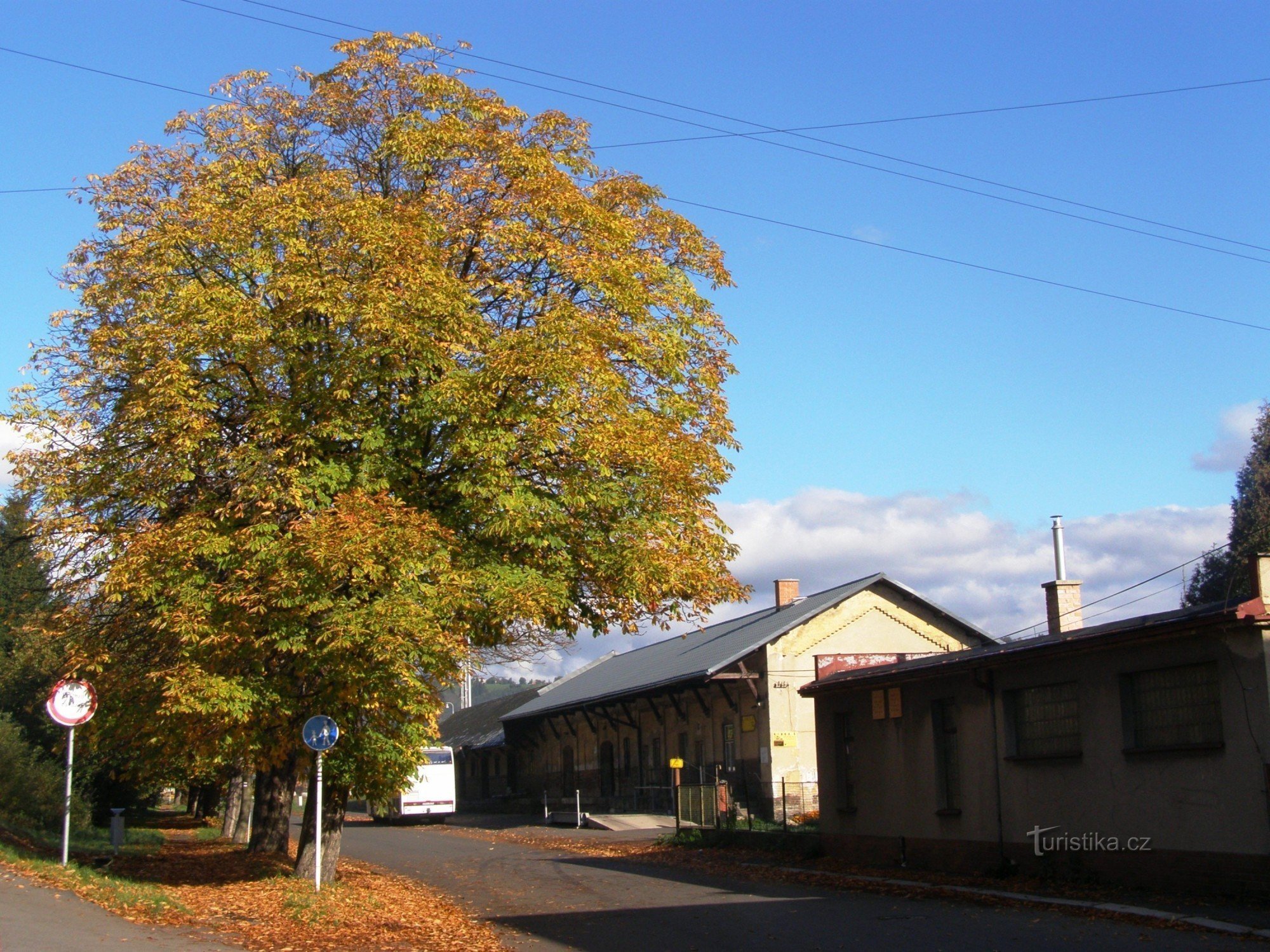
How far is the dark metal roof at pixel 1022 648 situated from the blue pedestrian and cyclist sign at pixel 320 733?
982 centimetres

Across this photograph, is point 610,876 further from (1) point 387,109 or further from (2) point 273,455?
(1) point 387,109

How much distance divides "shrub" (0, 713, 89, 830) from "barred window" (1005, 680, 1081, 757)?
20.3 meters

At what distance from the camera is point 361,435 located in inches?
587

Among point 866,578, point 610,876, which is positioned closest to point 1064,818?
point 610,876

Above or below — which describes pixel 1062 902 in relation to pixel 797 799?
above

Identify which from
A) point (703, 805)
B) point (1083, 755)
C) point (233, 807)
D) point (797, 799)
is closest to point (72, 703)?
point (1083, 755)

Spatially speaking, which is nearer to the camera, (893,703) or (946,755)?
(946,755)

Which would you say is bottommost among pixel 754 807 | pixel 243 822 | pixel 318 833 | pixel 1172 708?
pixel 243 822

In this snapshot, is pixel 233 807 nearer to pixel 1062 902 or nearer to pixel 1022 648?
pixel 1022 648

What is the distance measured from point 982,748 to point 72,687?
523 inches

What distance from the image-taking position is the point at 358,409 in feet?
49.5

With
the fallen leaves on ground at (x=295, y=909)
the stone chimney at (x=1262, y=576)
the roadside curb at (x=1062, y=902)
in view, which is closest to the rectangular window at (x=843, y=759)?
the roadside curb at (x=1062, y=902)

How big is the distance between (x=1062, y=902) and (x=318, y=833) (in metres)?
9.65

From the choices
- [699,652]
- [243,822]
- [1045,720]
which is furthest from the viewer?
[699,652]
